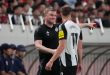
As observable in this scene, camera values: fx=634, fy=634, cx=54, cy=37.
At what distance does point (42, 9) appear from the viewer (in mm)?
22812

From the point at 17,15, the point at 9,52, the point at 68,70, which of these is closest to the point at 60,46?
the point at 68,70

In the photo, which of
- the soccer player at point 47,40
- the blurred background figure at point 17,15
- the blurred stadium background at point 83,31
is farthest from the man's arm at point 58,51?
the blurred background figure at point 17,15

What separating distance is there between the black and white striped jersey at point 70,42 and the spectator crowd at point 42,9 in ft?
27.7

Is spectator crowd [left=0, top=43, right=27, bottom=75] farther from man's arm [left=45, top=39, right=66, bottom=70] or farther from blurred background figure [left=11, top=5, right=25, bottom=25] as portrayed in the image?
blurred background figure [left=11, top=5, right=25, bottom=25]

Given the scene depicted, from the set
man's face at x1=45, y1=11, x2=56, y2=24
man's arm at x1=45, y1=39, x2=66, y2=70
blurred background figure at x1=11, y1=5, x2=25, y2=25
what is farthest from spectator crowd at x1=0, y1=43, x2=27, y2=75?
blurred background figure at x1=11, y1=5, x2=25, y2=25

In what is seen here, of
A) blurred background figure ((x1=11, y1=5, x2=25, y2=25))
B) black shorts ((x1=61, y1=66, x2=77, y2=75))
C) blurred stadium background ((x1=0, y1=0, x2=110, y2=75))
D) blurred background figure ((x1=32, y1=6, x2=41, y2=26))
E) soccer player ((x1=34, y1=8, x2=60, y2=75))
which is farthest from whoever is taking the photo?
blurred background figure ((x1=32, y1=6, x2=41, y2=26))

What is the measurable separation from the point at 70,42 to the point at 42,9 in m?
10.9

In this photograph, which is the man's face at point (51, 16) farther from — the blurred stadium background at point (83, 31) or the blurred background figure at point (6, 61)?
the blurred stadium background at point (83, 31)

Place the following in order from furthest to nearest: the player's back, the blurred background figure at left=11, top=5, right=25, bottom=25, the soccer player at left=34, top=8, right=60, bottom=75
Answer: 1. the blurred background figure at left=11, top=5, right=25, bottom=25
2. the soccer player at left=34, top=8, right=60, bottom=75
3. the player's back

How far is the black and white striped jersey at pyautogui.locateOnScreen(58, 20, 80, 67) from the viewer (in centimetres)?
1188

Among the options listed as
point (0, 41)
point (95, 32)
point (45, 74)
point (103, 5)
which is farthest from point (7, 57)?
point (103, 5)

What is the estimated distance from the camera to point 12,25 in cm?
2128

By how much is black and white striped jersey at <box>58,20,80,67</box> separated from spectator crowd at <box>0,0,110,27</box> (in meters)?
8.43

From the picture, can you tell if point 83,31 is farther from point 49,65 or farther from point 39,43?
point 49,65
